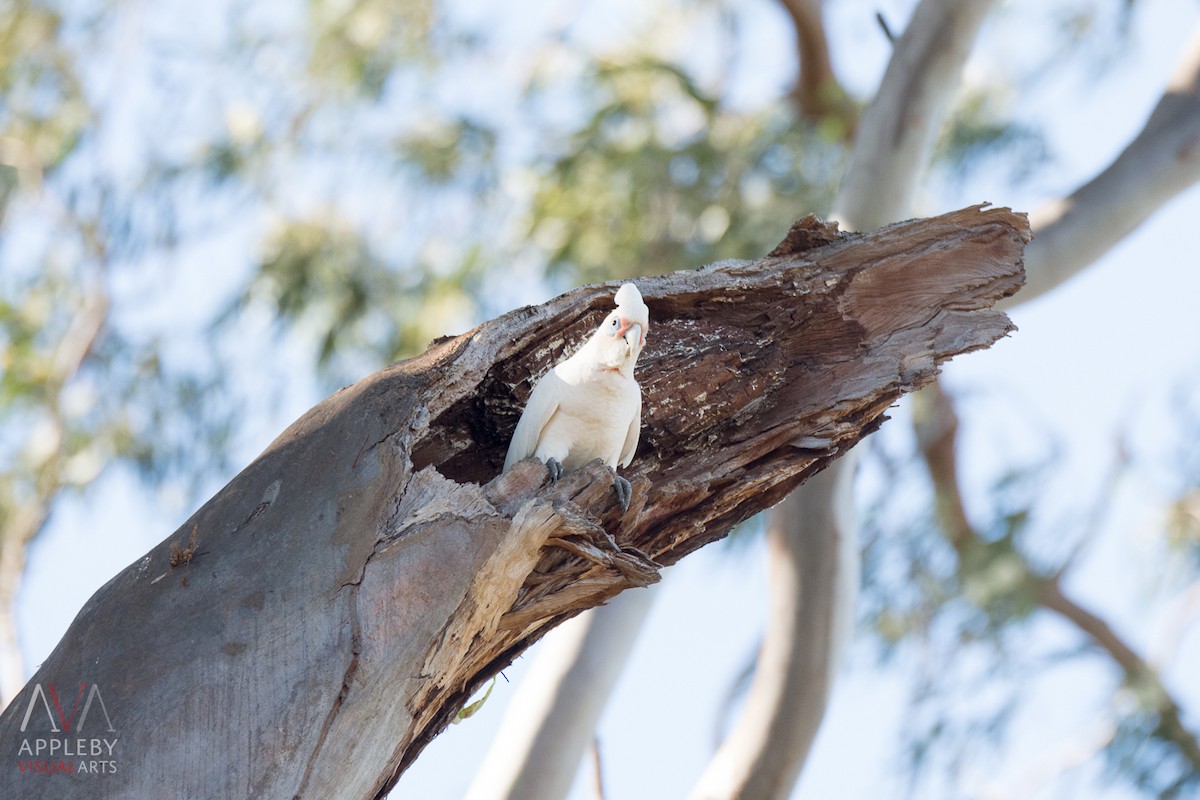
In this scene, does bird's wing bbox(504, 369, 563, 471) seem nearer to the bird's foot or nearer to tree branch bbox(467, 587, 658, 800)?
the bird's foot

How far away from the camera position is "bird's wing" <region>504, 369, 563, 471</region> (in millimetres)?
2273

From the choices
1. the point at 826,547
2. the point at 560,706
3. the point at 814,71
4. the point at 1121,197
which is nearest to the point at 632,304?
the point at 826,547

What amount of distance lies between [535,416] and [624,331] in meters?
0.24

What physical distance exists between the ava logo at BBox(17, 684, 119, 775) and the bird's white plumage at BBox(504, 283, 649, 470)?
86 centimetres

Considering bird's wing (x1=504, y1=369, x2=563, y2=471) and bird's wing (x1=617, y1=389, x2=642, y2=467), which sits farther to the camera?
bird's wing (x1=617, y1=389, x2=642, y2=467)

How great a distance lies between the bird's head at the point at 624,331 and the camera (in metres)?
2.21

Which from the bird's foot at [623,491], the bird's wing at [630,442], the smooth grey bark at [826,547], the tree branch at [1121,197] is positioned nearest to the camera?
the bird's foot at [623,491]

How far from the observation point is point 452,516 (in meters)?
1.97

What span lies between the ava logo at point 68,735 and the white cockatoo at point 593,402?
0.82 metres

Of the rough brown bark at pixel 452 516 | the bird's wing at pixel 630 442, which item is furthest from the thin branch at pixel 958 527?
the bird's wing at pixel 630 442

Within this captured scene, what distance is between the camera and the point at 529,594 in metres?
2.09

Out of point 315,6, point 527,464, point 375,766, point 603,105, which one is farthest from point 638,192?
point 375,766

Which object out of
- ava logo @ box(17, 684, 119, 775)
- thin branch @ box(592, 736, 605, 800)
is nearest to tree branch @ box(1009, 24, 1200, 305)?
thin branch @ box(592, 736, 605, 800)

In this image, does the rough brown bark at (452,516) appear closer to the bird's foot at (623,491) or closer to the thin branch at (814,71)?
the bird's foot at (623,491)
